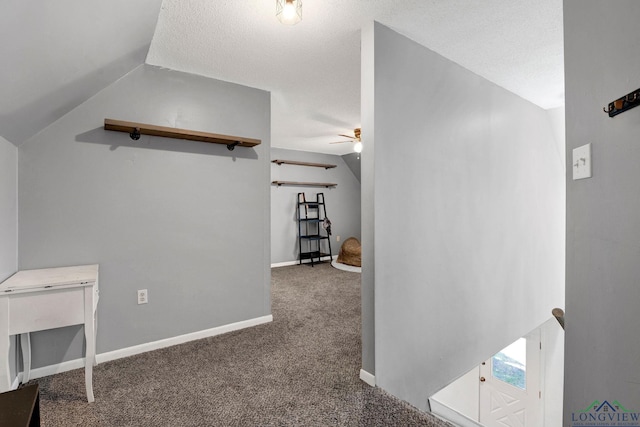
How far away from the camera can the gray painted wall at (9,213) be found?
1628mm

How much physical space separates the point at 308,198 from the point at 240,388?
4434 mm

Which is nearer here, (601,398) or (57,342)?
(601,398)

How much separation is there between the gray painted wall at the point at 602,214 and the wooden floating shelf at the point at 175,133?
6.87ft

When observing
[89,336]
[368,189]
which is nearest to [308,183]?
[368,189]

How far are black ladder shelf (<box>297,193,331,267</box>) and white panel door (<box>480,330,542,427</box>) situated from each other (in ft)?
11.3

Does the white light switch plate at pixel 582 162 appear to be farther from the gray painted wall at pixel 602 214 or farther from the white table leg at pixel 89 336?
the white table leg at pixel 89 336

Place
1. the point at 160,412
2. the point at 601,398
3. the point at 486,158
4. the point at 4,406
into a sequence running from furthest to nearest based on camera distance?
the point at 486,158
the point at 160,412
the point at 601,398
the point at 4,406

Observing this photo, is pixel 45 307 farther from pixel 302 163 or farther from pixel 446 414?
pixel 302 163

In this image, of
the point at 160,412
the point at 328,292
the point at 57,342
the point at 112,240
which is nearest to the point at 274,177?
the point at 328,292

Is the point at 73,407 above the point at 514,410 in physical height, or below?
above

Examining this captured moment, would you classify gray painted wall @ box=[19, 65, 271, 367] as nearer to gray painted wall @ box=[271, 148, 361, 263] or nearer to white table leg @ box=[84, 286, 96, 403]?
white table leg @ box=[84, 286, 96, 403]

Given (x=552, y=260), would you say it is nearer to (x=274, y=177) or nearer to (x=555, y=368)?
(x=555, y=368)

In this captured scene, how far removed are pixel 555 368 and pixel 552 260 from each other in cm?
192

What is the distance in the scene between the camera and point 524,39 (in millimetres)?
2029
